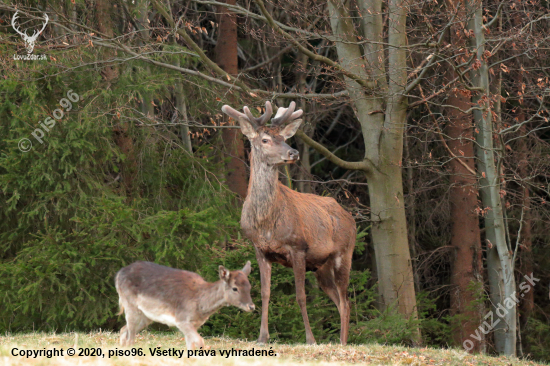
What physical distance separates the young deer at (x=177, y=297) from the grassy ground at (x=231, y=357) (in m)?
0.32

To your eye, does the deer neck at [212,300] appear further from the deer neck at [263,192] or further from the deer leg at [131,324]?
the deer neck at [263,192]

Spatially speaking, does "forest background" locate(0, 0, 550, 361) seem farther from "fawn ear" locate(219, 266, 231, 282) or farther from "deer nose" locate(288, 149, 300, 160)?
"fawn ear" locate(219, 266, 231, 282)

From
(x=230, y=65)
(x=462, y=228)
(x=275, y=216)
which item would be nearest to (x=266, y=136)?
(x=275, y=216)

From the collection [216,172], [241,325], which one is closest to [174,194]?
[216,172]

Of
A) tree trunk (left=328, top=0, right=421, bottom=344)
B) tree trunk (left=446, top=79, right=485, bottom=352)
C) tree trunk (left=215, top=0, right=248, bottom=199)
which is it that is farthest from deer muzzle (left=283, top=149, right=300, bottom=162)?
tree trunk (left=215, top=0, right=248, bottom=199)

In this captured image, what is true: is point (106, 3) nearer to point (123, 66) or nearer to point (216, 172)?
point (123, 66)

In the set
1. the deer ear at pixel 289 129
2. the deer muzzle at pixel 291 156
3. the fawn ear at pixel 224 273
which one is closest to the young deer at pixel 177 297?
the fawn ear at pixel 224 273

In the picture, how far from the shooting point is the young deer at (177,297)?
7.40 m

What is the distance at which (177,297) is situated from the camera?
752cm

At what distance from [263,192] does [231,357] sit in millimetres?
2446

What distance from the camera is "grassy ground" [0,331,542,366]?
6.89 m

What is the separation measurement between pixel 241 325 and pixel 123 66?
6720 millimetres

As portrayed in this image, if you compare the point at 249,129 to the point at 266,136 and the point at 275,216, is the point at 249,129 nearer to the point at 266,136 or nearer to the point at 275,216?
the point at 266,136

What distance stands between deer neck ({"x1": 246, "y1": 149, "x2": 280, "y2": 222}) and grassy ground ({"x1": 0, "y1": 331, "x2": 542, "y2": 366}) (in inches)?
66.0
